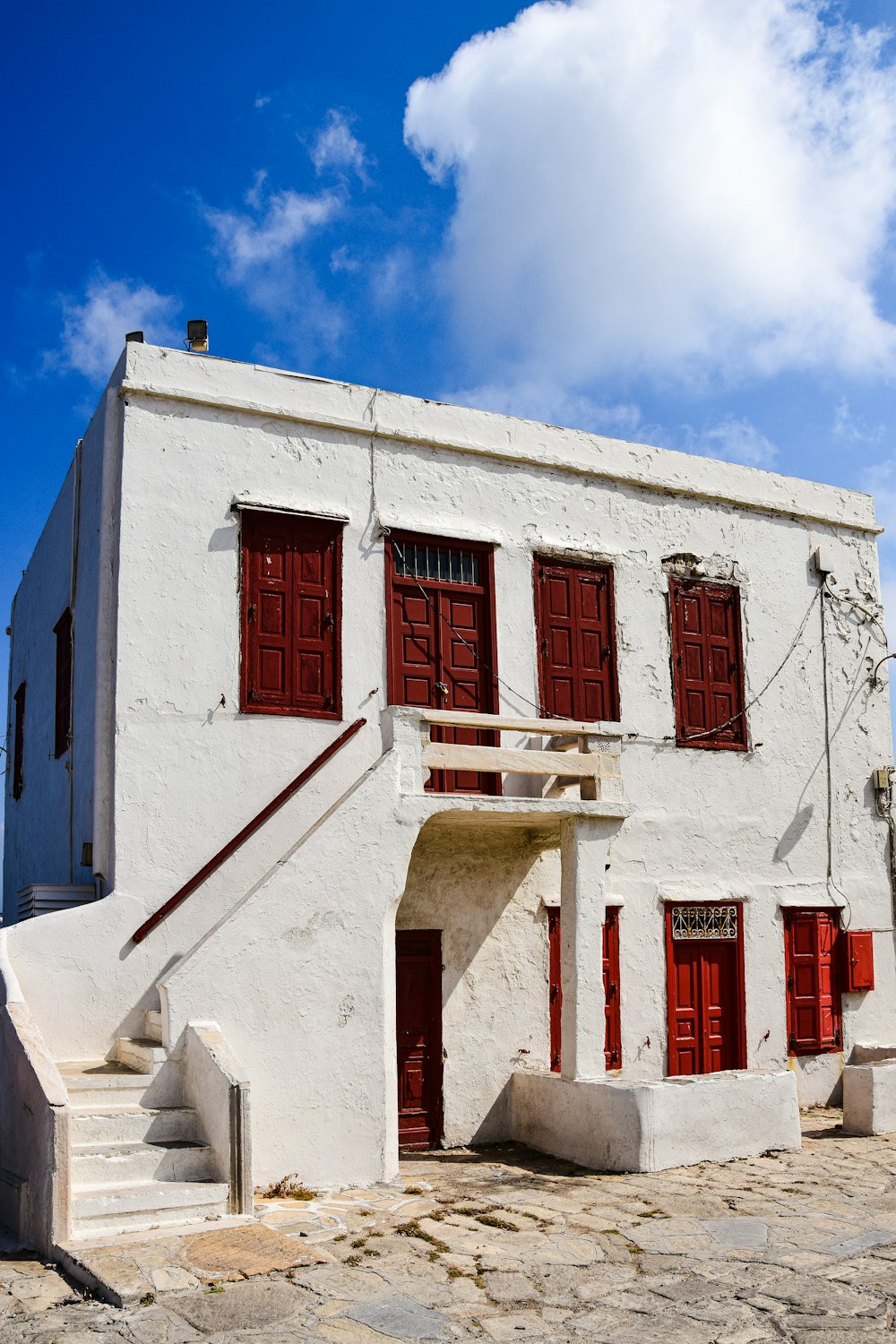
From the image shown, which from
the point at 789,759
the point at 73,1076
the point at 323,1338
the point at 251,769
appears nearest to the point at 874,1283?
the point at 323,1338

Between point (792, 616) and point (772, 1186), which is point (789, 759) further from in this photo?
point (772, 1186)

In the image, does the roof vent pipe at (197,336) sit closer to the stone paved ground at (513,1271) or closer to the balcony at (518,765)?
the balcony at (518,765)

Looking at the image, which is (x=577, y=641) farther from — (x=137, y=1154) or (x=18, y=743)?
(x=18, y=743)

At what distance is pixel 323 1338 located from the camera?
602 centimetres

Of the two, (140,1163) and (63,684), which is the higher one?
(63,684)

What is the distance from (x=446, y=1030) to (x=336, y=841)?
8.54ft

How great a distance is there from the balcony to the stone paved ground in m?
2.86

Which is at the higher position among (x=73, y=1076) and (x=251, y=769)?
(x=251, y=769)

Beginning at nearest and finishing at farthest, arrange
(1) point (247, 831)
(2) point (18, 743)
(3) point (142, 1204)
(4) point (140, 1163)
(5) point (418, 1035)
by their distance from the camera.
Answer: (3) point (142, 1204) → (4) point (140, 1163) → (1) point (247, 831) → (5) point (418, 1035) → (2) point (18, 743)

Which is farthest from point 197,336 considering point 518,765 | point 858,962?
point 858,962

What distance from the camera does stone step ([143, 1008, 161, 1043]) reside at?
9273 millimetres

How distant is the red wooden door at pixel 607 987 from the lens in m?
11.7

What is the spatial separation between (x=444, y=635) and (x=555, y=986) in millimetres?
3372

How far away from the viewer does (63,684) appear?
12297 mm
